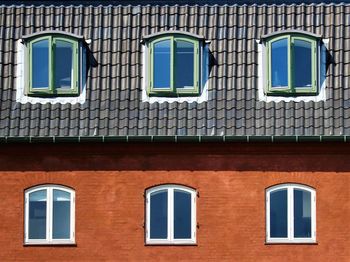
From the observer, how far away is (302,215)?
37281 mm

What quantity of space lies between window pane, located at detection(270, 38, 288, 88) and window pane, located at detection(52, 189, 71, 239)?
5947 millimetres

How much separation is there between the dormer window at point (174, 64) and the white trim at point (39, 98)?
5.38ft

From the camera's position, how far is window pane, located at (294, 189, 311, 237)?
37281 mm

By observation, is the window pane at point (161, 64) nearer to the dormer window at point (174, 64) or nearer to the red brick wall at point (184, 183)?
the dormer window at point (174, 64)

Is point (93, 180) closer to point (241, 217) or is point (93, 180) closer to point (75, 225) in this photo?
point (75, 225)

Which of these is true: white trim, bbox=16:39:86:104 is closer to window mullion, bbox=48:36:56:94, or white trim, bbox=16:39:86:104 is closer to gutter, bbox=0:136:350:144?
window mullion, bbox=48:36:56:94

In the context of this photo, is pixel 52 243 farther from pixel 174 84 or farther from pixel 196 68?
pixel 196 68

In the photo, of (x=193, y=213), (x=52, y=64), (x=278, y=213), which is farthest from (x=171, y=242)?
(x=52, y=64)

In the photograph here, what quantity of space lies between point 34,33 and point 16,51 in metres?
0.81

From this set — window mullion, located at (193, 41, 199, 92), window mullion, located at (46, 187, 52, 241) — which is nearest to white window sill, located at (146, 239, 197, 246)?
window mullion, located at (46, 187, 52, 241)

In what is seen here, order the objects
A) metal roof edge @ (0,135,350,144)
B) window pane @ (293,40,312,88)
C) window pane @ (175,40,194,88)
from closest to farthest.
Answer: metal roof edge @ (0,135,350,144), window pane @ (293,40,312,88), window pane @ (175,40,194,88)

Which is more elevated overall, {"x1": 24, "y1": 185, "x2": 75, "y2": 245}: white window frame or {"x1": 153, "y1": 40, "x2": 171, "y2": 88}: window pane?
{"x1": 153, "y1": 40, "x2": 171, "y2": 88}: window pane

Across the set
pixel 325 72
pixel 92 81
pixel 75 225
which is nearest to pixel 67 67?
pixel 92 81

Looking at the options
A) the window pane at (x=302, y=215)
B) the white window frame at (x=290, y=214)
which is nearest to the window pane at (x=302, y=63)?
the white window frame at (x=290, y=214)
